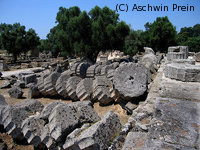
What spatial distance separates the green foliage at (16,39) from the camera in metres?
24.4

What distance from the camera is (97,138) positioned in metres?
2.79

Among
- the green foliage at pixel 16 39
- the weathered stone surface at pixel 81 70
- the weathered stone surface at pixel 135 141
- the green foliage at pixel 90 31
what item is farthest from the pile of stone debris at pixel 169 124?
the green foliage at pixel 16 39

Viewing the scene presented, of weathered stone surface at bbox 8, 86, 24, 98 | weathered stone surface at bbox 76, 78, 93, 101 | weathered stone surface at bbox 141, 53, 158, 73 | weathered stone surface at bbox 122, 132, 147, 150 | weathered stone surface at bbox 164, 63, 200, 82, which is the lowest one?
weathered stone surface at bbox 8, 86, 24, 98

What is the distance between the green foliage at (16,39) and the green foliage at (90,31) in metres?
10.5

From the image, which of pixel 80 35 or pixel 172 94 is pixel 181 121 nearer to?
pixel 172 94

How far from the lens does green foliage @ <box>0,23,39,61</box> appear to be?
24.4m

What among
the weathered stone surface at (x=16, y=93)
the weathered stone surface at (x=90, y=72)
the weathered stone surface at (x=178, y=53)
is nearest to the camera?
the weathered stone surface at (x=16, y=93)

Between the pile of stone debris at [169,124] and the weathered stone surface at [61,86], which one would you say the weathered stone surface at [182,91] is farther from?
the weathered stone surface at [61,86]

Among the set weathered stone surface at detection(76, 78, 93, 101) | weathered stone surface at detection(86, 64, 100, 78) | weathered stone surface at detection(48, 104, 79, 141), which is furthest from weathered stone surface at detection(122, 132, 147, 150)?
weathered stone surface at detection(86, 64, 100, 78)

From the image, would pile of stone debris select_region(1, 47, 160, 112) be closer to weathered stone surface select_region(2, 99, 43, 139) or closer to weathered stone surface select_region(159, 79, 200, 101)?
weathered stone surface select_region(159, 79, 200, 101)

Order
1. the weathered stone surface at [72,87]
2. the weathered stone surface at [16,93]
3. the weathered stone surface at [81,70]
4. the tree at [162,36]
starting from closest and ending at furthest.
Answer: the weathered stone surface at [72,87] → the weathered stone surface at [16,93] → the weathered stone surface at [81,70] → the tree at [162,36]

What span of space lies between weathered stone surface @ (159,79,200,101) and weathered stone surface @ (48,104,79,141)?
1.94 metres

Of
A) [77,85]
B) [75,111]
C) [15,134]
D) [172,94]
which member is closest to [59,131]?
[75,111]

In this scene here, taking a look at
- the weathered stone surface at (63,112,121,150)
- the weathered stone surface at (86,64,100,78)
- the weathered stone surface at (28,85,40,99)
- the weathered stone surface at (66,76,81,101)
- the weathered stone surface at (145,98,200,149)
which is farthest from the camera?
the weathered stone surface at (86,64,100,78)
